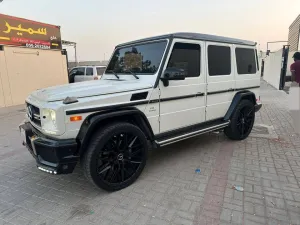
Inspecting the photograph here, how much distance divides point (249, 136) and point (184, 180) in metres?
2.75

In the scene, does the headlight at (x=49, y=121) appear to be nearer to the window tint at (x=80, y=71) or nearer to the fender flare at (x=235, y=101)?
the fender flare at (x=235, y=101)

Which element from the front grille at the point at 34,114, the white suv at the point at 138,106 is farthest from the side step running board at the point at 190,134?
the front grille at the point at 34,114

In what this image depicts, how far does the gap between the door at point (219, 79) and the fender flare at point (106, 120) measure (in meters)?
1.50

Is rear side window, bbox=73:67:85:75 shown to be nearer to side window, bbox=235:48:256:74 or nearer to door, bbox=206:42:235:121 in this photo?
side window, bbox=235:48:256:74

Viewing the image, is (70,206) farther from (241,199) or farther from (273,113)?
(273,113)

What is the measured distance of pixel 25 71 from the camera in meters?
11.2

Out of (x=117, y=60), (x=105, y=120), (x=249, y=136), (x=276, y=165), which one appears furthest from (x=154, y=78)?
(x=249, y=136)

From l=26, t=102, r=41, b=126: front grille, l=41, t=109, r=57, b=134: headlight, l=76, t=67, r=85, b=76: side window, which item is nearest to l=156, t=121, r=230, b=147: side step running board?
l=41, t=109, r=57, b=134: headlight

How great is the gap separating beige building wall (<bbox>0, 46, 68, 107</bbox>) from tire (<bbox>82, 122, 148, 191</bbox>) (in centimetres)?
978

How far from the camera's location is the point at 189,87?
3.67 metres

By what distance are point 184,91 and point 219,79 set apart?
38.8 inches

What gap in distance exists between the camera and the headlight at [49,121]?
254cm

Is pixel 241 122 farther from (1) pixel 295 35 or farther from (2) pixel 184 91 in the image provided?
(1) pixel 295 35

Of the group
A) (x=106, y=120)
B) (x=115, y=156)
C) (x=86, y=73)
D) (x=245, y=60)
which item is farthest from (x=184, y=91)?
(x=86, y=73)
